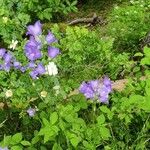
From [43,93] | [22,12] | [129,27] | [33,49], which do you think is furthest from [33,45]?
[22,12]

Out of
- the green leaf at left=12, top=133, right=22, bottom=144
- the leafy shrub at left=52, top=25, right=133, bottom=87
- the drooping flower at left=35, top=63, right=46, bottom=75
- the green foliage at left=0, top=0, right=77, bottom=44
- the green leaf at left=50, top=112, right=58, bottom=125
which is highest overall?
the drooping flower at left=35, top=63, right=46, bottom=75

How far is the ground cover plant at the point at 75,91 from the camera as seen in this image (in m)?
3.03

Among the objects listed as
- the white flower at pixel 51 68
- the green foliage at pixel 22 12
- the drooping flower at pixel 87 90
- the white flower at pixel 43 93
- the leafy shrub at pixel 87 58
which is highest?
the white flower at pixel 51 68

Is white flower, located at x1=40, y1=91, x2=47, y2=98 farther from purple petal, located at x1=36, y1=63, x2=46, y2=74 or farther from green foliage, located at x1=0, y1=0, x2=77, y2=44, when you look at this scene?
green foliage, located at x1=0, y1=0, x2=77, y2=44

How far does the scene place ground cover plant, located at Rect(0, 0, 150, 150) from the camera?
119 inches

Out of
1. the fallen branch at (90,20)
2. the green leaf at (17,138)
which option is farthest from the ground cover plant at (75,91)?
the fallen branch at (90,20)

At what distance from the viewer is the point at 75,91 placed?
3916 mm

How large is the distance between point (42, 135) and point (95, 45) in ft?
5.54

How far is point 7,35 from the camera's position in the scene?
5.21m

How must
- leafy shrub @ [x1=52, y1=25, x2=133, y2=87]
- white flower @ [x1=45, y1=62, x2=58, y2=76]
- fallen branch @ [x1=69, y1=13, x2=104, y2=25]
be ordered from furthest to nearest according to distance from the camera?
fallen branch @ [x1=69, y1=13, x2=104, y2=25]
leafy shrub @ [x1=52, y1=25, x2=133, y2=87]
white flower @ [x1=45, y1=62, x2=58, y2=76]

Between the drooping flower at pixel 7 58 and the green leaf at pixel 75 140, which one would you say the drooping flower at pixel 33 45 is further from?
the green leaf at pixel 75 140

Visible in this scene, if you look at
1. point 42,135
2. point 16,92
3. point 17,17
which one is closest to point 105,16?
point 17,17

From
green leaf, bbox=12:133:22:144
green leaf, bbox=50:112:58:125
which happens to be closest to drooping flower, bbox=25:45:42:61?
green leaf, bbox=50:112:58:125

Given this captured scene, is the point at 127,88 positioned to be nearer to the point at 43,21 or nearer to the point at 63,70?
the point at 63,70
